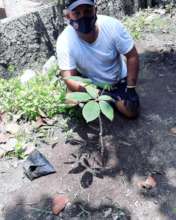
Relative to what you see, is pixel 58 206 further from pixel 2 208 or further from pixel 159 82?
pixel 159 82

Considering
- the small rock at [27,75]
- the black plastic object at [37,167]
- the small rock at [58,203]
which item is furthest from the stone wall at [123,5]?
the small rock at [58,203]

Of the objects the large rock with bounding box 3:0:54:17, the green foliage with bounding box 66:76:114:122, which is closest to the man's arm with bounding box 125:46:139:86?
the green foliage with bounding box 66:76:114:122

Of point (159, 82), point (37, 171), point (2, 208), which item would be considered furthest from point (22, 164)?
point (159, 82)

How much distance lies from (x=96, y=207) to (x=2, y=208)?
26.4 inches

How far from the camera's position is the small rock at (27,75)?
4.17 meters

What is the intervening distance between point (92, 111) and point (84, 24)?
925 millimetres

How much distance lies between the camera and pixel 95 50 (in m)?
3.33

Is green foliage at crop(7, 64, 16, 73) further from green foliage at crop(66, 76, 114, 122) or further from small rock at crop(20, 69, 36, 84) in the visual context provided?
green foliage at crop(66, 76, 114, 122)

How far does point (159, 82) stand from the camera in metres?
4.04

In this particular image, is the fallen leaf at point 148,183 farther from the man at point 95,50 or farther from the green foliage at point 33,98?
the green foliage at point 33,98

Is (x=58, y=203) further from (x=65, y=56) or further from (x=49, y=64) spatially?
(x=49, y=64)

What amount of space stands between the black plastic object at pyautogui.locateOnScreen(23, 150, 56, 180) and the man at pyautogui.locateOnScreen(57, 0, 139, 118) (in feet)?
2.08

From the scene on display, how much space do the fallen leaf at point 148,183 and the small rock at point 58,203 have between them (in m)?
0.54

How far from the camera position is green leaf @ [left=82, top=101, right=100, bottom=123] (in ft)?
8.19
